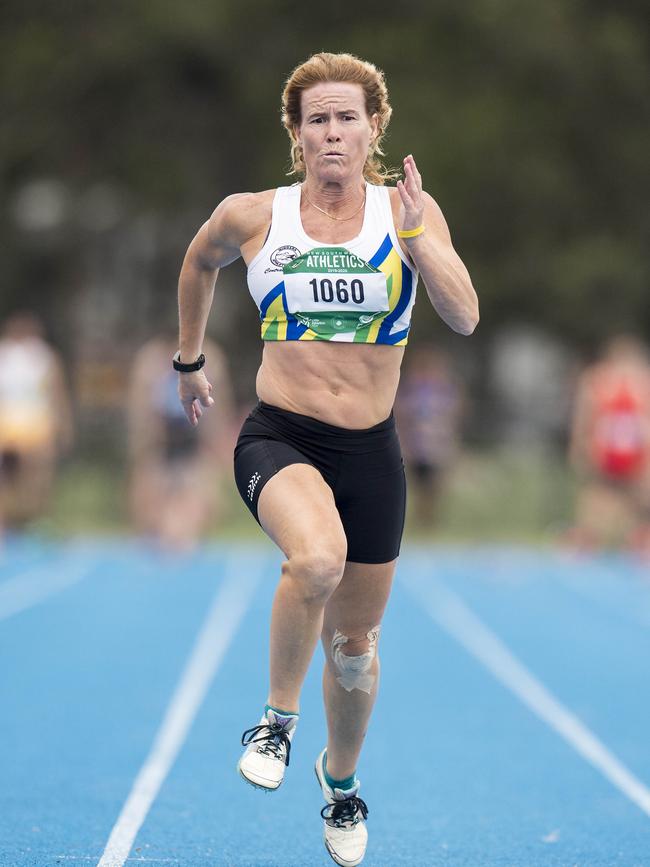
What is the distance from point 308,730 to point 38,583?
714 centimetres

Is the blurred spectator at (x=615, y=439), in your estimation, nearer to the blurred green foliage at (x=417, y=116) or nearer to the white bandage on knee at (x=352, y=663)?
the white bandage on knee at (x=352, y=663)

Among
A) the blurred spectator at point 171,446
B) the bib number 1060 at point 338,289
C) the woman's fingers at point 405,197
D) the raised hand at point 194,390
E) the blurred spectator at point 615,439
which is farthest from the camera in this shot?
the blurred spectator at point 615,439

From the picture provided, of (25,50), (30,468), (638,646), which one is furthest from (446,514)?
(25,50)

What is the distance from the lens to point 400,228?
470 cm

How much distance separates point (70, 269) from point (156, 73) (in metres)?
5.54

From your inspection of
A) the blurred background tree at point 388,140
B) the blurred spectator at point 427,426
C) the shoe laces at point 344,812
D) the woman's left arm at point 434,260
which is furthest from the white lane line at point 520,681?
the blurred background tree at point 388,140

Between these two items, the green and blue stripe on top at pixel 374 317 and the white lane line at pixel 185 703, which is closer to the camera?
the green and blue stripe on top at pixel 374 317

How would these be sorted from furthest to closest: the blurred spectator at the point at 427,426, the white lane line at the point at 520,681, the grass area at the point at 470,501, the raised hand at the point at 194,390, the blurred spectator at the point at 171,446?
the grass area at the point at 470,501 → the blurred spectator at the point at 427,426 → the blurred spectator at the point at 171,446 → the white lane line at the point at 520,681 → the raised hand at the point at 194,390

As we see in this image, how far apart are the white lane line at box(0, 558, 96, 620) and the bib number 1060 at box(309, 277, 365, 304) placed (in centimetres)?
747

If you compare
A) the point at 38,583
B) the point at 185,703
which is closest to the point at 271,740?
the point at 185,703

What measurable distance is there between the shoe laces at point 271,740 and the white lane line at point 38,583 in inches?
291

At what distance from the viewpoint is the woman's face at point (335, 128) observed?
4.79 meters

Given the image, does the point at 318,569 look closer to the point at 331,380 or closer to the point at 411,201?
the point at 331,380

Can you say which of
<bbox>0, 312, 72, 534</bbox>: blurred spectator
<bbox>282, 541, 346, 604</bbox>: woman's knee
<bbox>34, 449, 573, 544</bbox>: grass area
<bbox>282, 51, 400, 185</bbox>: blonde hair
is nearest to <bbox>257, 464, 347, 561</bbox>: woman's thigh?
<bbox>282, 541, 346, 604</bbox>: woman's knee
